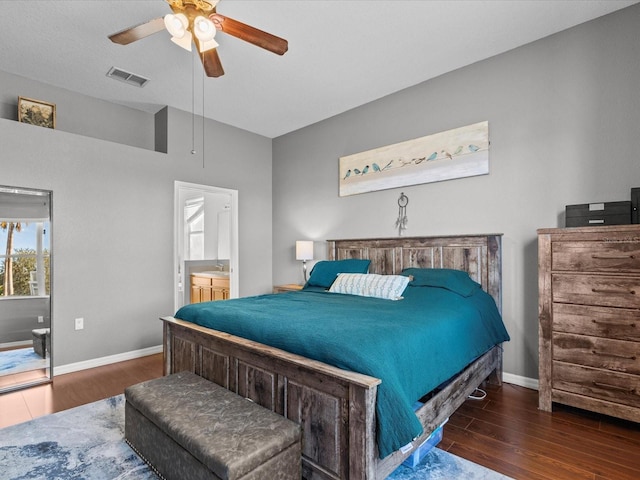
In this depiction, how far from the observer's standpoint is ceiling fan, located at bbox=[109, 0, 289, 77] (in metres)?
2.06

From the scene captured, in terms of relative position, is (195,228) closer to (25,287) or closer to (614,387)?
(25,287)

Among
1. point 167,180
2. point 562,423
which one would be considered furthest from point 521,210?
point 167,180

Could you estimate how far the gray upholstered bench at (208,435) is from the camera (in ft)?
4.47

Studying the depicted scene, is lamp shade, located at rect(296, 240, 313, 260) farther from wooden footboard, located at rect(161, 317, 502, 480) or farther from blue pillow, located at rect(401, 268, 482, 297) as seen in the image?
wooden footboard, located at rect(161, 317, 502, 480)

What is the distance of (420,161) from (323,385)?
2.73 meters

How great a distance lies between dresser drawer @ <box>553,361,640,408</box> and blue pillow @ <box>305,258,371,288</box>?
1867 mm

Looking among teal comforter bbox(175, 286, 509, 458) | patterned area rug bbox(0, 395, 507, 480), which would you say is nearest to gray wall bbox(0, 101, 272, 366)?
patterned area rug bbox(0, 395, 507, 480)

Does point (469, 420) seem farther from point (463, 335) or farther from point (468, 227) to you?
point (468, 227)

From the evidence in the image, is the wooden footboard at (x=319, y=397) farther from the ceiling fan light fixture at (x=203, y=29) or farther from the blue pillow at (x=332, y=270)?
the ceiling fan light fixture at (x=203, y=29)

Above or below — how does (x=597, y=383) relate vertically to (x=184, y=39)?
below

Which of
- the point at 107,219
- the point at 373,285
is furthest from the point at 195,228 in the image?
the point at 373,285

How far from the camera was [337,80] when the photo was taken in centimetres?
353

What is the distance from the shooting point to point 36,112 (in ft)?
11.1

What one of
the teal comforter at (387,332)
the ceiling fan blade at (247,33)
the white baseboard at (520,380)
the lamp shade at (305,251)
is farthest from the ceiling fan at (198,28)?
the white baseboard at (520,380)
